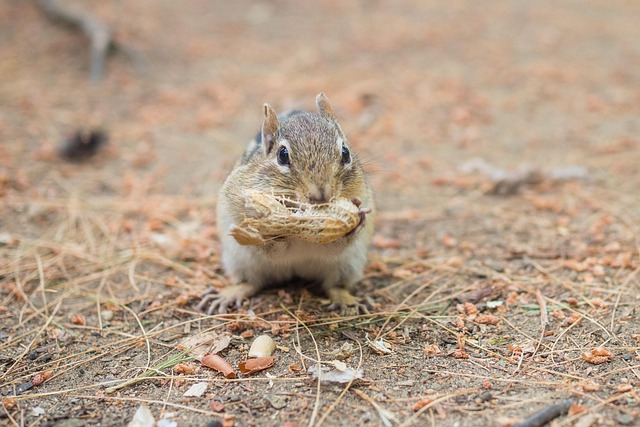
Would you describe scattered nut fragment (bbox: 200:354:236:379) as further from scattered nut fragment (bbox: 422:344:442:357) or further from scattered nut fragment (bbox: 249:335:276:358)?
scattered nut fragment (bbox: 422:344:442:357)

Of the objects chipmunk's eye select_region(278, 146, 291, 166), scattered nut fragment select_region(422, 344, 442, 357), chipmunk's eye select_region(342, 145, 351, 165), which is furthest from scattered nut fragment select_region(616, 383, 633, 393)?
chipmunk's eye select_region(278, 146, 291, 166)

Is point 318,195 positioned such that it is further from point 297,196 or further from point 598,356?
point 598,356

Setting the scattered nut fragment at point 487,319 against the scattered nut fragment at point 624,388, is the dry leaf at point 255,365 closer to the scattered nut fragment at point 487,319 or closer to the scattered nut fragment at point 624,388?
the scattered nut fragment at point 487,319

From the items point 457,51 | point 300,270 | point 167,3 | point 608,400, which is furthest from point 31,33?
point 608,400

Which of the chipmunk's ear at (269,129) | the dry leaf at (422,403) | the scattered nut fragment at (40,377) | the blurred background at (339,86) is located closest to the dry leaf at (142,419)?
the scattered nut fragment at (40,377)

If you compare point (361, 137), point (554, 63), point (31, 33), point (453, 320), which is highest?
point (31, 33)

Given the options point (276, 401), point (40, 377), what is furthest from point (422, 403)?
point (40, 377)

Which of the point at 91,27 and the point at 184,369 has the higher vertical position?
the point at 91,27

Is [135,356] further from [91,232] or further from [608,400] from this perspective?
[608,400]
